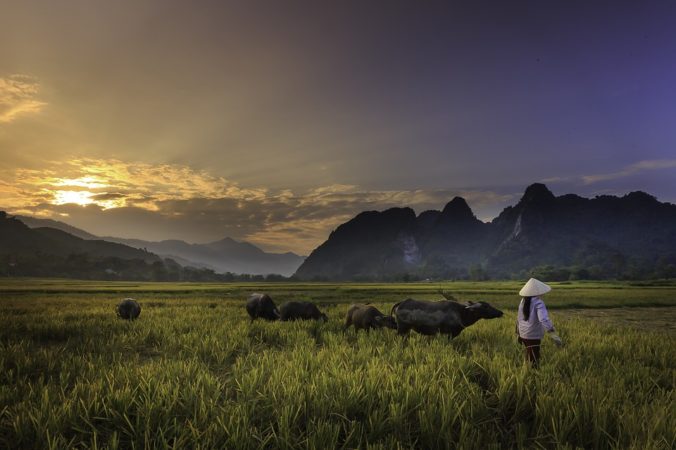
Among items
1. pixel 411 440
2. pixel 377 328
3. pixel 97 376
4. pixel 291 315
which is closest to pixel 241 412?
pixel 411 440

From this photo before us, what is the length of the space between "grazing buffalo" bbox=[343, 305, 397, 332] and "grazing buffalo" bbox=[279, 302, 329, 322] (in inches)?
80.9

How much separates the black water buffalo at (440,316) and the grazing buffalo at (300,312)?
16.4 feet

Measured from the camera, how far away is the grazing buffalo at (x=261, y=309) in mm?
14430

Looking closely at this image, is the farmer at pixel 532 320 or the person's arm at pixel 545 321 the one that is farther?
the farmer at pixel 532 320

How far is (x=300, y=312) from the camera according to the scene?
555 inches

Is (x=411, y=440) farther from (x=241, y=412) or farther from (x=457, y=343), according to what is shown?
(x=457, y=343)

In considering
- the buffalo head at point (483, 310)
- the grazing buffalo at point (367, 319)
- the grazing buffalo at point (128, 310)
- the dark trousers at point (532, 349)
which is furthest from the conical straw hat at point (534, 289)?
the grazing buffalo at point (128, 310)

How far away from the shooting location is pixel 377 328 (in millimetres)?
11078

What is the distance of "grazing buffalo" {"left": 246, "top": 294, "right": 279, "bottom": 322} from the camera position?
14.4 meters

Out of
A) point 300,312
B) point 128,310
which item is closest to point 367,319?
point 300,312

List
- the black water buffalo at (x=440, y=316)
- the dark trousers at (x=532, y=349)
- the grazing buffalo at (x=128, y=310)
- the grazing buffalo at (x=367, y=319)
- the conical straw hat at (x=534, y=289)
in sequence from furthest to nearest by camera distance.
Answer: the grazing buffalo at (x=128, y=310) < the grazing buffalo at (x=367, y=319) < the black water buffalo at (x=440, y=316) < the dark trousers at (x=532, y=349) < the conical straw hat at (x=534, y=289)

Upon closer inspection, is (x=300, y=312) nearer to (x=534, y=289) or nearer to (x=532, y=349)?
(x=532, y=349)

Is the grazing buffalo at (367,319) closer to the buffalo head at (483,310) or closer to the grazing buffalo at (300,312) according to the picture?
the grazing buffalo at (300,312)

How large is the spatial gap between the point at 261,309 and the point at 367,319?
200 inches
